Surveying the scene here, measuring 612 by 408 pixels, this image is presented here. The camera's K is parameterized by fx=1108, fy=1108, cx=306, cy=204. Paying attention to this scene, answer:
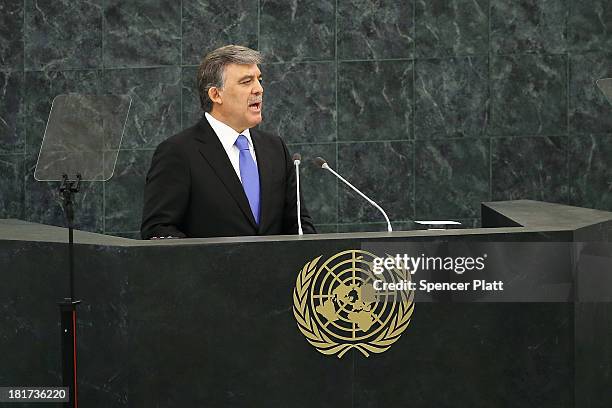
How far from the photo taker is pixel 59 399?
3303mm

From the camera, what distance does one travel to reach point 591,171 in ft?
27.5

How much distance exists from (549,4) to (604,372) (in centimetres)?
498

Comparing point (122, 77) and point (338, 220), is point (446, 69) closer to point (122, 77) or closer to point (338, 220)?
point (338, 220)

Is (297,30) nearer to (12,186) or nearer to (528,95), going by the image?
(528,95)

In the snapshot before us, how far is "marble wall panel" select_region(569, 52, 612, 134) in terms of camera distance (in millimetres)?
8266

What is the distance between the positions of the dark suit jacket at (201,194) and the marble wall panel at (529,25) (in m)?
4.39

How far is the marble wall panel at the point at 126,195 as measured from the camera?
8.59m

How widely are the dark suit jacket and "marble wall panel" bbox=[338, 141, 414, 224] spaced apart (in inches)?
160

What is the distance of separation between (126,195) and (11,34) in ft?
5.00

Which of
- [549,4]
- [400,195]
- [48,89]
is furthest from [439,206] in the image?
[48,89]

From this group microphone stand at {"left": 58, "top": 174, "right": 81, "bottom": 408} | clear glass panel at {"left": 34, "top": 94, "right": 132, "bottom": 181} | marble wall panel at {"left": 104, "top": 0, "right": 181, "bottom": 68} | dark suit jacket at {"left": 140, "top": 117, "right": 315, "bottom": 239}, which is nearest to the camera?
microphone stand at {"left": 58, "top": 174, "right": 81, "bottom": 408}

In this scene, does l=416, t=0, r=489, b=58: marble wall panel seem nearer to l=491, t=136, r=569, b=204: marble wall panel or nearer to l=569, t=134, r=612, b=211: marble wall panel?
l=491, t=136, r=569, b=204: marble wall panel

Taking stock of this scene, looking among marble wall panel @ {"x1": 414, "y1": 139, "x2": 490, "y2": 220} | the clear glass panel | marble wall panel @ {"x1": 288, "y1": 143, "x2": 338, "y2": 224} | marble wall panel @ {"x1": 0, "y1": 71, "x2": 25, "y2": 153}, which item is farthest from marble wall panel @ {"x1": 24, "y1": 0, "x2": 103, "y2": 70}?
the clear glass panel

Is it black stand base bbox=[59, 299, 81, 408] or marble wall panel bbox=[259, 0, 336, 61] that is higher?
marble wall panel bbox=[259, 0, 336, 61]
